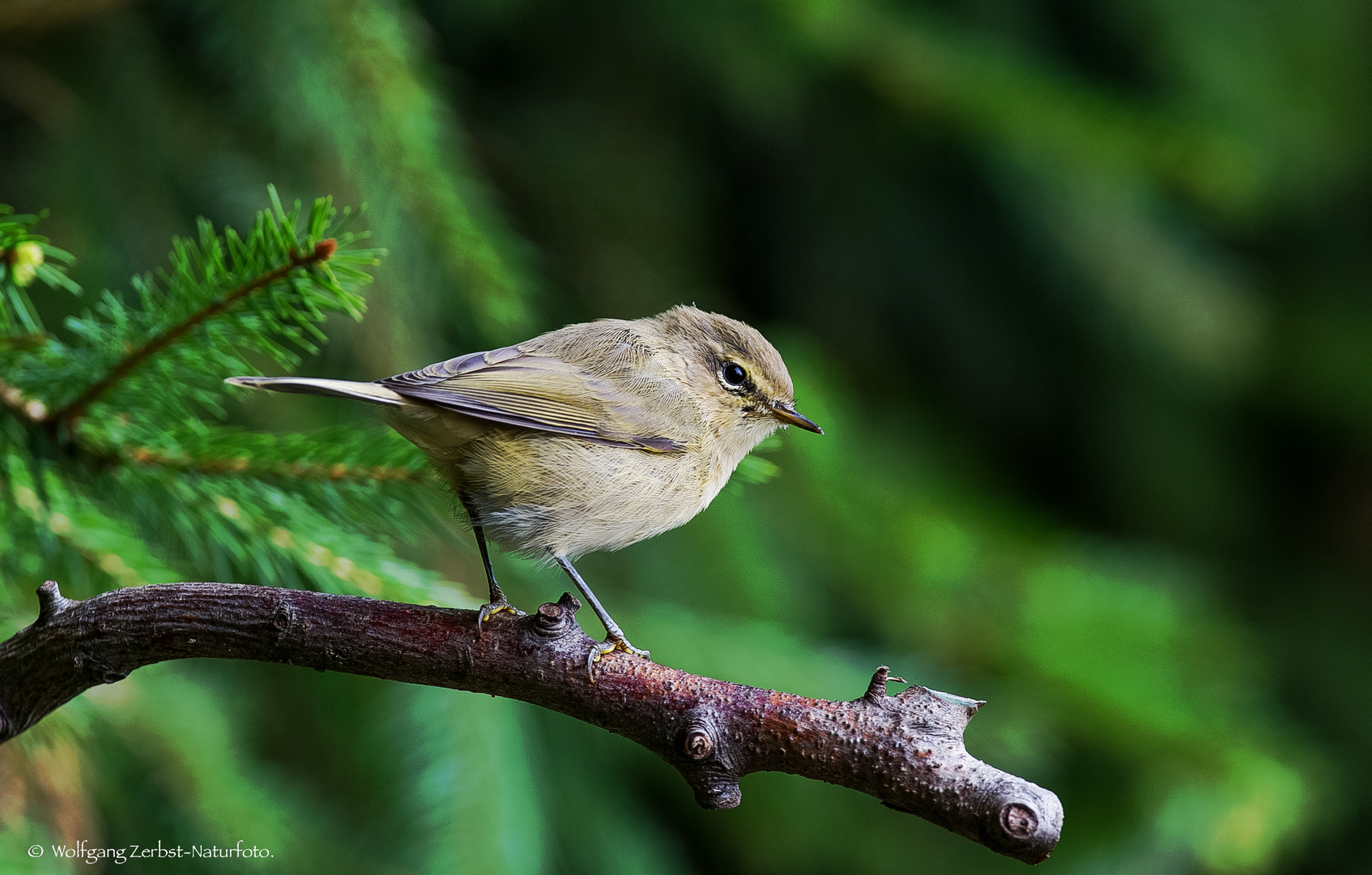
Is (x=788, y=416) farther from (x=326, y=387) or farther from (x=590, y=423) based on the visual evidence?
(x=326, y=387)

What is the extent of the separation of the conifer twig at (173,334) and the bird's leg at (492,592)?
0.55m

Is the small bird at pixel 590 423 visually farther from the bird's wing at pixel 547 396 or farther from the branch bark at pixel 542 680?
the branch bark at pixel 542 680

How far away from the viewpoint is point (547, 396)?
2.32 meters

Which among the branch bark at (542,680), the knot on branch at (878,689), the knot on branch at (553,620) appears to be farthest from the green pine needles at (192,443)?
the knot on branch at (878,689)

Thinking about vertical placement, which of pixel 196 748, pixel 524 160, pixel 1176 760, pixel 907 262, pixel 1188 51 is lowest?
pixel 196 748

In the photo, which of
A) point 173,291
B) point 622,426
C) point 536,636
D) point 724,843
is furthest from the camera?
point 724,843

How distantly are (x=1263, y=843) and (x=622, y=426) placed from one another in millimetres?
1910

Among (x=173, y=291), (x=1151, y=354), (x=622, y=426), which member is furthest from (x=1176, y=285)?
(x=173, y=291)

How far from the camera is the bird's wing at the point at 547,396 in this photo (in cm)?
211

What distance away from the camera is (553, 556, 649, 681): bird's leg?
143 cm

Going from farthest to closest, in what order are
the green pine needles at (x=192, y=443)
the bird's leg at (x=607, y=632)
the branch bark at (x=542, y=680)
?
the green pine needles at (x=192, y=443), the bird's leg at (x=607, y=632), the branch bark at (x=542, y=680)

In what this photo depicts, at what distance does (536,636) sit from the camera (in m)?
1.48

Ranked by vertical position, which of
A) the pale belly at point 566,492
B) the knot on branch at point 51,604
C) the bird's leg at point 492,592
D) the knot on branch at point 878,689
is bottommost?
the knot on branch at point 51,604

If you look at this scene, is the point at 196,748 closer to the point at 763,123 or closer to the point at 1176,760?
the point at 1176,760
